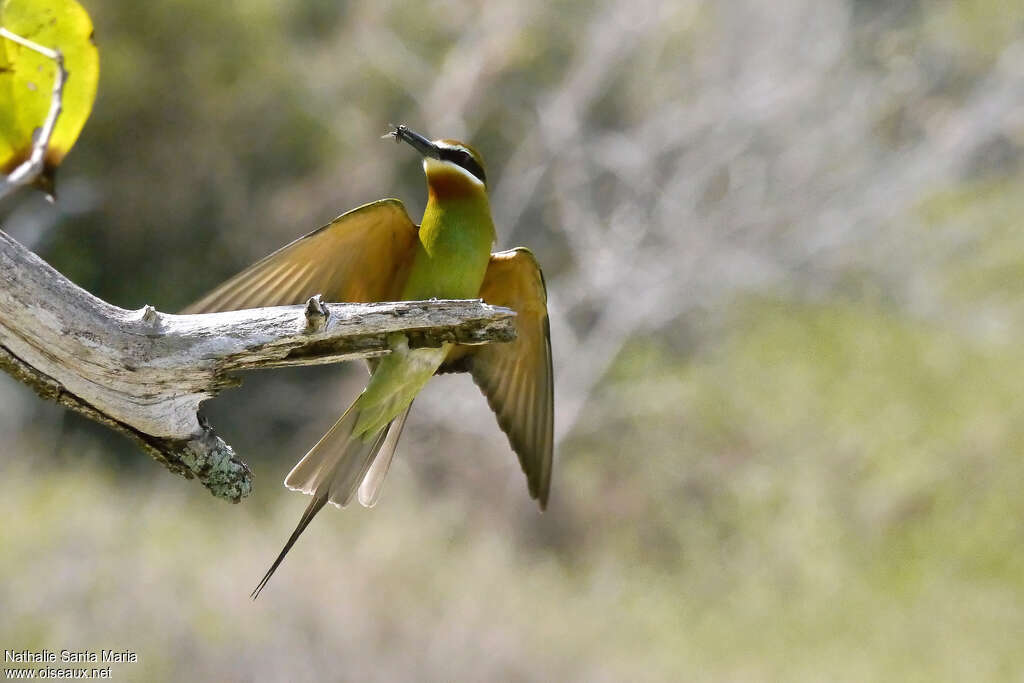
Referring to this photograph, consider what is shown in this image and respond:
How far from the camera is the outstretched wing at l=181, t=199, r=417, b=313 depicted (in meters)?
2.02

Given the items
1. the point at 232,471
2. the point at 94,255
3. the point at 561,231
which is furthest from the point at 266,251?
the point at 232,471

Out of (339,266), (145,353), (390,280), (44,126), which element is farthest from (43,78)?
(390,280)

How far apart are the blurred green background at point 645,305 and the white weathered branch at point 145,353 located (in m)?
3.55

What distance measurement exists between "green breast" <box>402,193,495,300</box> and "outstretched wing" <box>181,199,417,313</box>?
0.04m

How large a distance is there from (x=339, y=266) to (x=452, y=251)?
211 mm

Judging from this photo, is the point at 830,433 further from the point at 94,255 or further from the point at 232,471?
the point at 232,471

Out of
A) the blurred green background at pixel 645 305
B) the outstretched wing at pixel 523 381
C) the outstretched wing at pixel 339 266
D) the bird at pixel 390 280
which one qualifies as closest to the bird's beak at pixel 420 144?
the bird at pixel 390 280

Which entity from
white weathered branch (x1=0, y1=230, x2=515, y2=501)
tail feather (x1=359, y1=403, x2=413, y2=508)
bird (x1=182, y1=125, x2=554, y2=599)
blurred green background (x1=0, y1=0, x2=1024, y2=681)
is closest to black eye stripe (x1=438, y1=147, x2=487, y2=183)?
bird (x1=182, y1=125, x2=554, y2=599)

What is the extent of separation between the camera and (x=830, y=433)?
628cm

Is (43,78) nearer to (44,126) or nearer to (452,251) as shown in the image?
(44,126)

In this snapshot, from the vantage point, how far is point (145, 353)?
1.45 metres

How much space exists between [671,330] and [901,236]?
1448mm

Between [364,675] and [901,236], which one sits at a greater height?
[901,236]

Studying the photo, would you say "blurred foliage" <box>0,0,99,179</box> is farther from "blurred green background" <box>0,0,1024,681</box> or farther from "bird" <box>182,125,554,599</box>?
"blurred green background" <box>0,0,1024,681</box>
